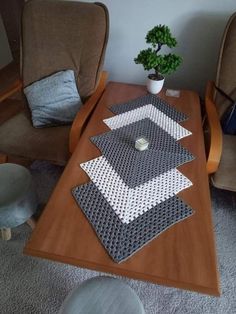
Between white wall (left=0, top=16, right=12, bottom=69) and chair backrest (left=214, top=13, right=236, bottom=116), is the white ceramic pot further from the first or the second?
white wall (left=0, top=16, right=12, bottom=69)

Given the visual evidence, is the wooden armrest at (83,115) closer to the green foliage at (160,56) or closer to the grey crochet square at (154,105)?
the grey crochet square at (154,105)

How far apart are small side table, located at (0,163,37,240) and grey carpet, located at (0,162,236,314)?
23 centimetres

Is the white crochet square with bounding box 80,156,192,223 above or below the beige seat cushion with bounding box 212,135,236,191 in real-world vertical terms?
above

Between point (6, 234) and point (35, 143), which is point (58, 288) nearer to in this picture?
point (6, 234)

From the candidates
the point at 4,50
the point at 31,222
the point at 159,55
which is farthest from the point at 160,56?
the point at 4,50

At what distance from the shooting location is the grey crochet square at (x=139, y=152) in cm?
103

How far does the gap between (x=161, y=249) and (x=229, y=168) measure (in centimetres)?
72

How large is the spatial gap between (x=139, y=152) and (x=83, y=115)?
48 centimetres

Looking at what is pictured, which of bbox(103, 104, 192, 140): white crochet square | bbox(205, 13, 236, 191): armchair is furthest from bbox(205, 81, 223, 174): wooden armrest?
bbox(103, 104, 192, 140): white crochet square

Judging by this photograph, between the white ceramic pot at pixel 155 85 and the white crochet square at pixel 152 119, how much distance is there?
19 centimetres

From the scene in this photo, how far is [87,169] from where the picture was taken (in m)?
1.04

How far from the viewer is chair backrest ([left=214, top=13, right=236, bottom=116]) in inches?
58.3

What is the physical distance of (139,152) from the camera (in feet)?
3.70

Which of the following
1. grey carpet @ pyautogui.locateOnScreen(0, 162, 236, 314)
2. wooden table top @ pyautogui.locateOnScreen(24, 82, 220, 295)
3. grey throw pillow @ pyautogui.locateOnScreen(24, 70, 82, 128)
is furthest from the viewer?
grey throw pillow @ pyautogui.locateOnScreen(24, 70, 82, 128)
